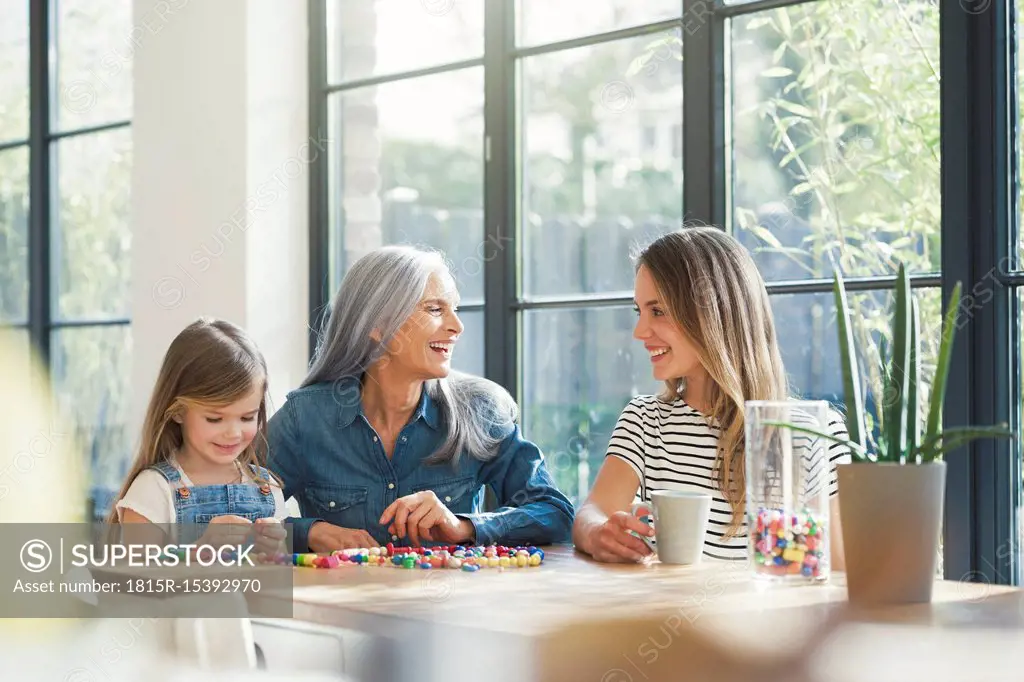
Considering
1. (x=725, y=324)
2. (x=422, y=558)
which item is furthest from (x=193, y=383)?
(x=725, y=324)

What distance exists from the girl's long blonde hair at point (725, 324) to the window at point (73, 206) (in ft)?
9.17

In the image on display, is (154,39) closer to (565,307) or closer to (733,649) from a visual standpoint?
(565,307)

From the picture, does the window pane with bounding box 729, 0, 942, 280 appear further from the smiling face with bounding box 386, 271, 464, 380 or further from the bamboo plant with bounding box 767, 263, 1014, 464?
the bamboo plant with bounding box 767, 263, 1014, 464

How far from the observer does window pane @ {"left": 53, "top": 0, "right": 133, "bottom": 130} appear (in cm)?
448

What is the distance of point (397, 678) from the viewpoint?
1933mm

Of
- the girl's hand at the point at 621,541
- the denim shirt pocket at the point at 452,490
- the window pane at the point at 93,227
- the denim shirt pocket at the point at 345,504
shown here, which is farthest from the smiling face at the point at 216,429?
the window pane at the point at 93,227

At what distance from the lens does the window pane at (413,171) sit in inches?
142

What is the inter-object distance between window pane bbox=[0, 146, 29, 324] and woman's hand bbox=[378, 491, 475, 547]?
333 centimetres

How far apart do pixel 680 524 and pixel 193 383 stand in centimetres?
98

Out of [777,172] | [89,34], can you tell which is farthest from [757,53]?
[89,34]

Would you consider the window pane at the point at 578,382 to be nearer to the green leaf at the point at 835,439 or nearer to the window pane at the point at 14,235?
the green leaf at the point at 835,439

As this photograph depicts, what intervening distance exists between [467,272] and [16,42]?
100 inches

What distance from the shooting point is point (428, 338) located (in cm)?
253

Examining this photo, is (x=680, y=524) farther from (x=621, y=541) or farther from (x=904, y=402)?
(x=904, y=402)
